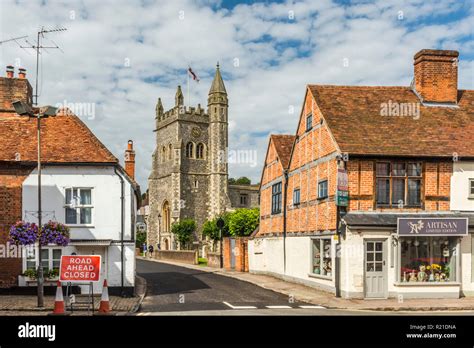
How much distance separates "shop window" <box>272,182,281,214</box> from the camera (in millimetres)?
32312

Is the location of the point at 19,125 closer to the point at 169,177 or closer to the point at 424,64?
the point at 424,64

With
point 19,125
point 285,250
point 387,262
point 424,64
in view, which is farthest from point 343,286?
point 19,125

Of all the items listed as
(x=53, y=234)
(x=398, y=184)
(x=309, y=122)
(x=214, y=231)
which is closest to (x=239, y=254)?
(x=309, y=122)

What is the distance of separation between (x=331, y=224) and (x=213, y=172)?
6587 centimetres

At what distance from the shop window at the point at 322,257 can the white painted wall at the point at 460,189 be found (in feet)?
17.7

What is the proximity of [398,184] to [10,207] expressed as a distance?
15.5 meters

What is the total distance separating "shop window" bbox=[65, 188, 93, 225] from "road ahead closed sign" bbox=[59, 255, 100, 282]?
493 cm

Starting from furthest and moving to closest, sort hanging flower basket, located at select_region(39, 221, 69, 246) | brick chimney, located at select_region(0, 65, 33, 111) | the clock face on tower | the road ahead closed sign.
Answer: the clock face on tower → brick chimney, located at select_region(0, 65, 33, 111) → hanging flower basket, located at select_region(39, 221, 69, 246) → the road ahead closed sign

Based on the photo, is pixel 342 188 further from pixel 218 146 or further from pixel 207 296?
pixel 218 146

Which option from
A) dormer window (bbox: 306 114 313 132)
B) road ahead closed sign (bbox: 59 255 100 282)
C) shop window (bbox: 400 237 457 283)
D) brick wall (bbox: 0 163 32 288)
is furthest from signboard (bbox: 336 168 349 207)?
brick wall (bbox: 0 163 32 288)

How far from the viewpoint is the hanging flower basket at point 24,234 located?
63.9 feet

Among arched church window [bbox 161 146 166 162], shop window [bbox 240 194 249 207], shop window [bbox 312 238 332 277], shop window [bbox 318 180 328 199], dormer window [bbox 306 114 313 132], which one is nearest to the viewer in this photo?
shop window [bbox 312 238 332 277]

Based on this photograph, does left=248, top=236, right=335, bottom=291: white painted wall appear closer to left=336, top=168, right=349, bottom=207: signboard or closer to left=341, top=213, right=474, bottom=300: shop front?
left=341, top=213, right=474, bottom=300: shop front
